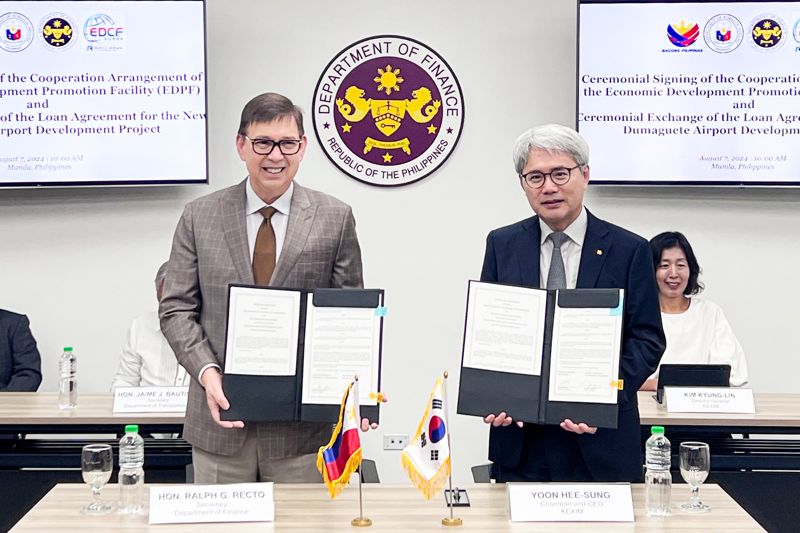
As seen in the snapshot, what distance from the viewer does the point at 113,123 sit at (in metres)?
5.40

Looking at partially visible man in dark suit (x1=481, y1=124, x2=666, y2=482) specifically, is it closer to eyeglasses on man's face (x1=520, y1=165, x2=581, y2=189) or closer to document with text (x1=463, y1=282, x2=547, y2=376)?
eyeglasses on man's face (x1=520, y1=165, x2=581, y2=189)

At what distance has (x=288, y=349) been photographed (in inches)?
106

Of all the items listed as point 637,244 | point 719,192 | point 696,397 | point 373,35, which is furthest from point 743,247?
point 637,244

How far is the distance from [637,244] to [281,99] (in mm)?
1109

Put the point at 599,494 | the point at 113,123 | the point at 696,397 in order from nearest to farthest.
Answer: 1. the point at 599,494
2. the point at 696,397
3. the point at 113,123

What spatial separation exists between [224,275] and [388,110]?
9.95ft

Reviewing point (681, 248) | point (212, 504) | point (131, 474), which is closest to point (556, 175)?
point (212, 504)

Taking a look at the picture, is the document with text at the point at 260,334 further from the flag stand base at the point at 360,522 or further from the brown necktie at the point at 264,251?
the flag stand base at the point at 360,522

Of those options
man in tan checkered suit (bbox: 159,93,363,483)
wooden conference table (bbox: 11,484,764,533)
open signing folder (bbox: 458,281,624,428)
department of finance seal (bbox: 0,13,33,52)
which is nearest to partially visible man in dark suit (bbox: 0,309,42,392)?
department of finance seal (bbox: 0,13,33,52)

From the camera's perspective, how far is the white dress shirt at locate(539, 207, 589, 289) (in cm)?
286

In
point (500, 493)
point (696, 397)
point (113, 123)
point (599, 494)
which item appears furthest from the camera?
point (113, 123)

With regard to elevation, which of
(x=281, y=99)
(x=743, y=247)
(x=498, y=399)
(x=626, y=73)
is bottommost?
(x=498, y=399)

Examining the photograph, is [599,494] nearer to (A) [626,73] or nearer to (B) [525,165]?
(B) [525,165]

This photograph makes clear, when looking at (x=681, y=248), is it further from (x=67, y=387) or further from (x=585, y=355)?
(x=67, y=387)
